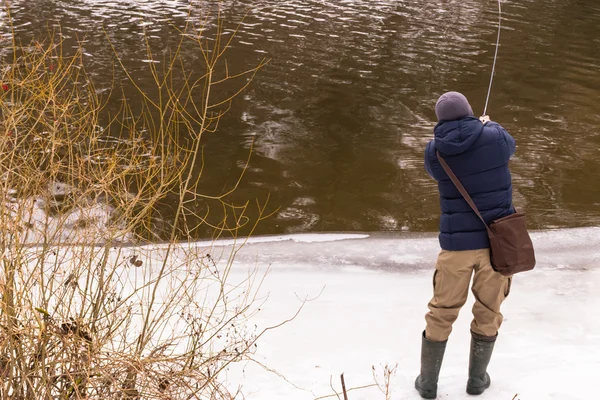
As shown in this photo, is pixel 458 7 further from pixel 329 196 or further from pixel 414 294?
pixel 414 294

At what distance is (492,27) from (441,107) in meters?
15.3

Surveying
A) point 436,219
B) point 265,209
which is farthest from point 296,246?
point 436,219

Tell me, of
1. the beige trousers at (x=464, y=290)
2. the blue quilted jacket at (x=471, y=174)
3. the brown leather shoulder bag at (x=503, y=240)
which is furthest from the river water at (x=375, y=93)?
the beige trousers at (x=464, y=290)

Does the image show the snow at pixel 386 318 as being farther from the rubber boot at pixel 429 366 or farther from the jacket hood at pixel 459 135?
the jacket hood at pixel 459 135

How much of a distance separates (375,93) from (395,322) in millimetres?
7815

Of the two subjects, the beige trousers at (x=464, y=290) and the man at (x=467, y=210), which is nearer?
the man at (x=467, y=210)

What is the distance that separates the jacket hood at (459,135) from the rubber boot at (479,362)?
3.58 ft

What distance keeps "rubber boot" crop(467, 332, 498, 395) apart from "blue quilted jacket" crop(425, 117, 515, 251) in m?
0.59

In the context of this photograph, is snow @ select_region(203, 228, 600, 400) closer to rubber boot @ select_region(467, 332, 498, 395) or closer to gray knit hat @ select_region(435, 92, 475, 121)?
rubber boot @ select_region(467, 332, 498, 395)

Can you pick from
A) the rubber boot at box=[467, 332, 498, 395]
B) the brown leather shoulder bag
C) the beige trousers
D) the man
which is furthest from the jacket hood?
the rubber boot at box=[467, 332, 498, 395]

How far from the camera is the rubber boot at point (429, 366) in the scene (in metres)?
4.23

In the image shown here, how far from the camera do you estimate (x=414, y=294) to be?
6.02 metres

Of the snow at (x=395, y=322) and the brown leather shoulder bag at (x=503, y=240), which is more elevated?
the brown leather shoulder bag at (x=503, y=240)

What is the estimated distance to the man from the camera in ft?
12.7
